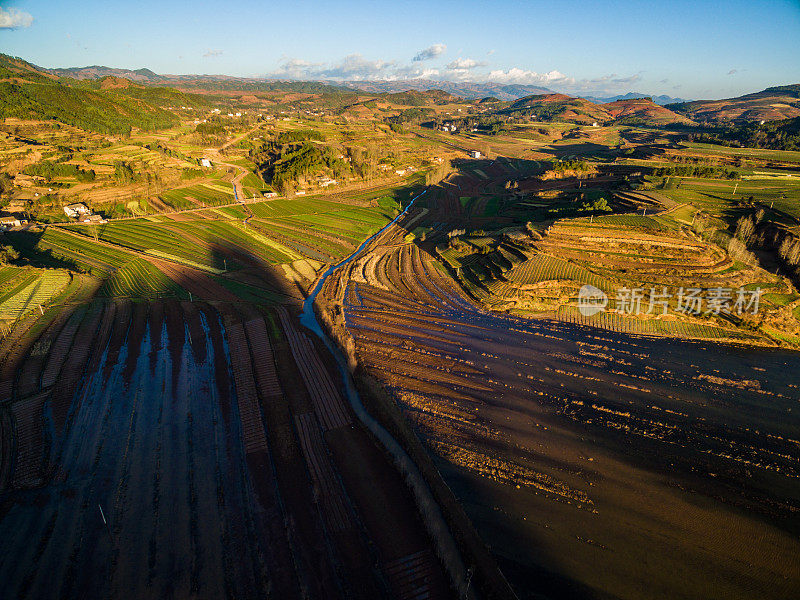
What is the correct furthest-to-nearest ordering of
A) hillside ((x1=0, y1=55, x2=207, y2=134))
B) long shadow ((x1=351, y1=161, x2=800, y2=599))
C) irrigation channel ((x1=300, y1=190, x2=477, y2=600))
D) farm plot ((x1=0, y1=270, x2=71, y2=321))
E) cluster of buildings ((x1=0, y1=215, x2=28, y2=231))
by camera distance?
hillside ((x1=0, y1=55, x2=207, y2=134))
cluster of buildings ((x1=0, y1=215, x2=28, y2=231))
farm plot ((x1=0, y1=270, x2=71, y2=321))
long shadow ((x1=351, y1=161, x2=800, y2=599))
irrigation channel ((x1=300, y1=190, x2=477, y2=600))

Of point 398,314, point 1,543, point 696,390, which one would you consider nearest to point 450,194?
point 398,314

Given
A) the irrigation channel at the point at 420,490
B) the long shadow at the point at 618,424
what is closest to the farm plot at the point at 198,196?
the irrigation channel at the point at 420,490

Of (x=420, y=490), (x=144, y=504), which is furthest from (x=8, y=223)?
(x=420, y=490)

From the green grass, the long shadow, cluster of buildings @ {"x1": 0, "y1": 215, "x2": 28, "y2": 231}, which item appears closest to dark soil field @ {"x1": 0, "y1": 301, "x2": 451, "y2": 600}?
the long shadow

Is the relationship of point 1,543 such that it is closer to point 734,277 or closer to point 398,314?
point 398,314

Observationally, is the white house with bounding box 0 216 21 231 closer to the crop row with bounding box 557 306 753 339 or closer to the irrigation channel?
the irrigation channel

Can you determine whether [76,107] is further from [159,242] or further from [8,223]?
[159,242]

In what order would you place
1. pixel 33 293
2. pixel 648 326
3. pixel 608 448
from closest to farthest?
pixel 608 448, pixel 648 326, pixel 33 293

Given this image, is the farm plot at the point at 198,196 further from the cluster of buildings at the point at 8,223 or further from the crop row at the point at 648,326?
the crop row at the point at 648,326
